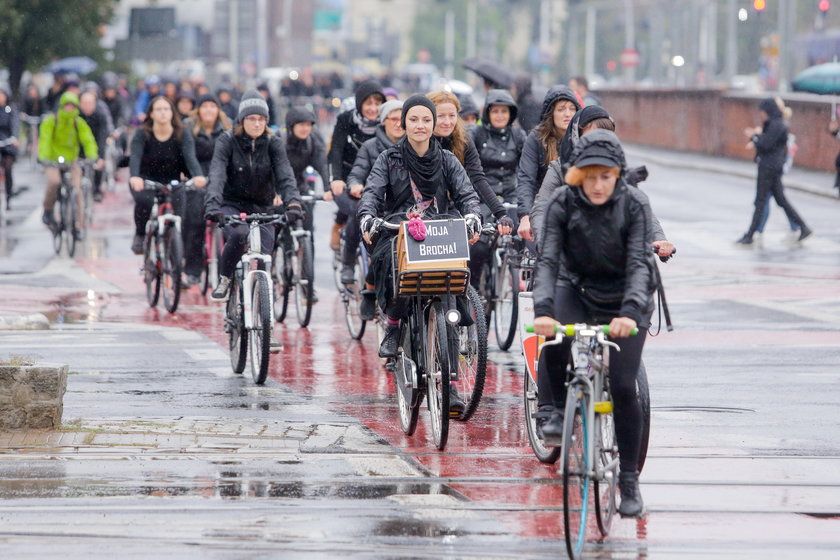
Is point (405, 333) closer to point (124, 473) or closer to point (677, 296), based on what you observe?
point (124, 473)

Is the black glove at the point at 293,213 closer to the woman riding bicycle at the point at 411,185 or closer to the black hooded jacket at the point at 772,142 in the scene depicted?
the woman riding bicycle at the point at 411,185

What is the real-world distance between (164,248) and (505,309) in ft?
11.1

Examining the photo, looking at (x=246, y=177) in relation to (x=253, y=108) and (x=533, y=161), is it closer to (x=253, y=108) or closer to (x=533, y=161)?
(x=253, y=108)

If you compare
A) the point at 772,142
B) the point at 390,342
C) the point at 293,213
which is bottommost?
the point at 390,342

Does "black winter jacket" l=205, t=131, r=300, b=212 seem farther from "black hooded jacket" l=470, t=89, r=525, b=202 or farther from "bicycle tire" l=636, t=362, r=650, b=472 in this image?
"bicycle tire" l=636, t=362, r=650, b=472

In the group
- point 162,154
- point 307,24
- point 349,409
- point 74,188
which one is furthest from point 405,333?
point 307,24

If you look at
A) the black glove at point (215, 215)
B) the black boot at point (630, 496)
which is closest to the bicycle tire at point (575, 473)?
the black boot at point (630, 496)

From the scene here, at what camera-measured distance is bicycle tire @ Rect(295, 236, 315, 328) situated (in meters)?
13.2

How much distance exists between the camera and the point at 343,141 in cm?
1333

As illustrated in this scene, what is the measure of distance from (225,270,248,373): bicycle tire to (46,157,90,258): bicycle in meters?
8.20

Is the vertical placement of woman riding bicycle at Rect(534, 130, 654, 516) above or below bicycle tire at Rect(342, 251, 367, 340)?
above

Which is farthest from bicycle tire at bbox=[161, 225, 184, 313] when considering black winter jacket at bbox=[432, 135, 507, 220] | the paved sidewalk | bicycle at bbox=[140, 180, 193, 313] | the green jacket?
the paved sidewalk

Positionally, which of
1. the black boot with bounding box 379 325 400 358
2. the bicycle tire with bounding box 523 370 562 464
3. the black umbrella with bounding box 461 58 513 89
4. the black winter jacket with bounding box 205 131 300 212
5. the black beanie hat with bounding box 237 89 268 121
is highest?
the black umbrella with bounding box 461 58 513 89

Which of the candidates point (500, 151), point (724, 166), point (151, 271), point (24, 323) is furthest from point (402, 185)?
point (724, 166)
